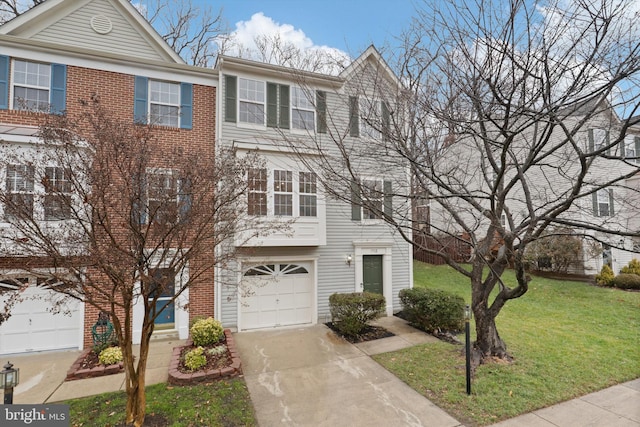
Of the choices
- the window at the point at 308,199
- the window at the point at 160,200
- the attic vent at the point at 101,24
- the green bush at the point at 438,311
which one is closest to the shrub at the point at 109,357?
the window at the point at 160,200

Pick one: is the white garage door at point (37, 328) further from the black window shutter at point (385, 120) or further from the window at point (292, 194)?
the black window shutter at point (385, 120)

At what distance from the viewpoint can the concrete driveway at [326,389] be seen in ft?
16.2

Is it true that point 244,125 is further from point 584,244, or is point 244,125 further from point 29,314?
point 584,244

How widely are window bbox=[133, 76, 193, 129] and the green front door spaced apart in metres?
7.58

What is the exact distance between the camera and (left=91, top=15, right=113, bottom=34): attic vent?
30.2 ft

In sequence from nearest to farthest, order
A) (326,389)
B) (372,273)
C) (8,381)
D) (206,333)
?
(8,381), (326,389), (206,333), (372,273)

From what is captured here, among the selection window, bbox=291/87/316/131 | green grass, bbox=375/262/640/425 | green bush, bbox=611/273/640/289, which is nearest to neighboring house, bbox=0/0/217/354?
window, bbox=291/87/316/131

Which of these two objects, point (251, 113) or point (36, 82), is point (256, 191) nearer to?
point (251, 113)

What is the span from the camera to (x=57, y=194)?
380cm

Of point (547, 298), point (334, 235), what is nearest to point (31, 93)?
point (334, 235)

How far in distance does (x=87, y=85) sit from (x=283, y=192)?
6.38 metres

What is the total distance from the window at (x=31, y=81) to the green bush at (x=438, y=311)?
12.2m

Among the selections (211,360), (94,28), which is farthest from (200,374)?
(94,28)

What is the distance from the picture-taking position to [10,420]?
4.18 metres
